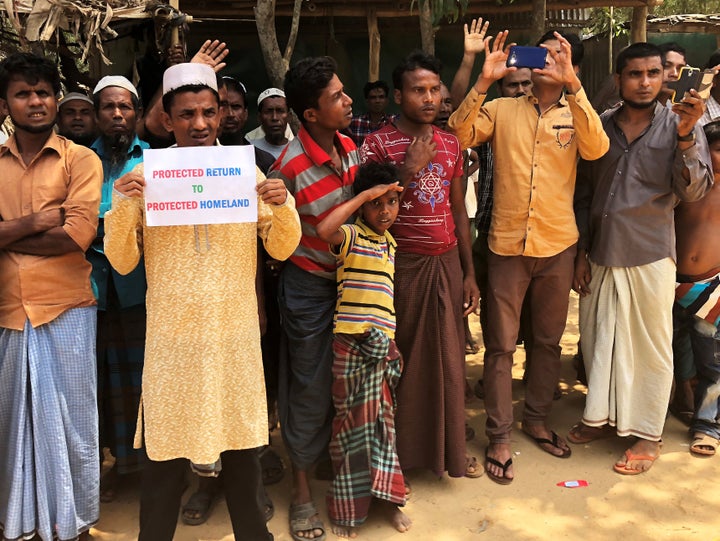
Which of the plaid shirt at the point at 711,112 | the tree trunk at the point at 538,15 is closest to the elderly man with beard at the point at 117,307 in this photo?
the plaid shirt at the point at 711,112

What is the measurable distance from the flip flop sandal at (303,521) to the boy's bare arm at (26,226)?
1.74 meters

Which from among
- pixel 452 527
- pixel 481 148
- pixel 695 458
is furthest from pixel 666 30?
pixel 452 527

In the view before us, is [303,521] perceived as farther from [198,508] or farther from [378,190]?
[378,190]

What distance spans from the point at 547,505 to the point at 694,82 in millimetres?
2350

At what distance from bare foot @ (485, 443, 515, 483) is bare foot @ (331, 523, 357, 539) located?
92cm

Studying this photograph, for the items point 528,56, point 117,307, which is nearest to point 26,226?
point 117,307

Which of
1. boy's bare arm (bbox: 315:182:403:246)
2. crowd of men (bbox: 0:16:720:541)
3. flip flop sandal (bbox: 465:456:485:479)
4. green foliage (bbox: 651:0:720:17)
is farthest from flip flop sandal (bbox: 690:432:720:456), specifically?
green foliage (bbox: 651:0:720:17)

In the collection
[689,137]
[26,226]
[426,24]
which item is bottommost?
[26,226]

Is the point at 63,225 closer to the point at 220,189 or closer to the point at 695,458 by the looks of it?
the point at 220,189

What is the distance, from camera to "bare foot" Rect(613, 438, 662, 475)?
11.9 ft

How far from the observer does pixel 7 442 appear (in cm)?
284

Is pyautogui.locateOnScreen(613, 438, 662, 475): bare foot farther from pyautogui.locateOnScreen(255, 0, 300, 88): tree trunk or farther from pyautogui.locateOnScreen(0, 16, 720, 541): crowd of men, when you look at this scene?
pyautogui.locateOnScreen(255, 0, 300, 88): tree trunk

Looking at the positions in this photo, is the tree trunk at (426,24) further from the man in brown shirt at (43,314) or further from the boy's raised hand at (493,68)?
the man in brown shirt at (43,314)

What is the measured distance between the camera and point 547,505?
332 centimetres
